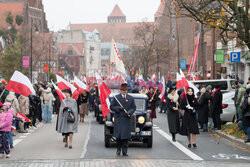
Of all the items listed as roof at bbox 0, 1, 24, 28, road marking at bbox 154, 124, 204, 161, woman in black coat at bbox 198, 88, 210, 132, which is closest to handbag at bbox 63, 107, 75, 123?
road marking at bbox 154, 124, 204, 161

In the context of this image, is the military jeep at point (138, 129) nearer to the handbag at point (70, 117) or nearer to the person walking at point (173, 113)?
the handbag at point (70, 117)

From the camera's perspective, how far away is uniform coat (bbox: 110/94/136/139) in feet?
41.3

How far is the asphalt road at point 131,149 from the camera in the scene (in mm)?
12812

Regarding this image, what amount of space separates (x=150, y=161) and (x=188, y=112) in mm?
3485

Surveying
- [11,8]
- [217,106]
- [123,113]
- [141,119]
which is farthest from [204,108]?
[11,8]

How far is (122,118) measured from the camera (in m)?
12.7

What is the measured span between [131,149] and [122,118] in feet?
6.81

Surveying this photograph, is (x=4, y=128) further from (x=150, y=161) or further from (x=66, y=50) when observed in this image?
(x=66, y=50)

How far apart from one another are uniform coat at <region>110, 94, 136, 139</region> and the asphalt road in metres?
0.53

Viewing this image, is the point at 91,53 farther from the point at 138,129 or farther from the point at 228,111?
the point at 138,129

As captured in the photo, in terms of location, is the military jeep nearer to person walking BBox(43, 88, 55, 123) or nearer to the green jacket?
the green jacket

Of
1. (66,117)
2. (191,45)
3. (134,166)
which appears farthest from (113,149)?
(191,45)

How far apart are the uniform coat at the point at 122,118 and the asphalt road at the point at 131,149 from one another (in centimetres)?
53

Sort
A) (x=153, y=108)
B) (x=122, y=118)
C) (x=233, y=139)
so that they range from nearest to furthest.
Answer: (x=122, y=118), (x=233, y=139), (x=153, y=108)
